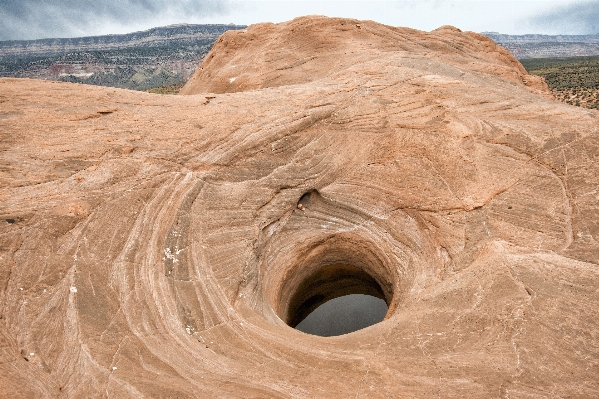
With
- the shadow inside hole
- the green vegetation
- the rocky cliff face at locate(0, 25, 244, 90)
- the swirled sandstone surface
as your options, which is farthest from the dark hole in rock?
the rocky cliff face at locate(0, 25, 244, 90)

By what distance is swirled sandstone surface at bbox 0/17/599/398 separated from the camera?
4.59 metres

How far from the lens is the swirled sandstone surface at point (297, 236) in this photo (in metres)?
4.59

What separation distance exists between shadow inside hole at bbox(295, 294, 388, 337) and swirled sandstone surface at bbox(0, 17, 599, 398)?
0.92 m

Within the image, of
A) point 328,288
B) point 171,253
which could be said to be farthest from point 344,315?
point 171,253

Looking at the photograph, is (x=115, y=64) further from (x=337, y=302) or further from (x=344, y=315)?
(x=344, y=315)

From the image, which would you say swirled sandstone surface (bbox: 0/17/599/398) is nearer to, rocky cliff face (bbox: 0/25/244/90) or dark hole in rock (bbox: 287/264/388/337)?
dark hole in rock (bbox: 287/264/388/337)

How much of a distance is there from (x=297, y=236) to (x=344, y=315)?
169 inches

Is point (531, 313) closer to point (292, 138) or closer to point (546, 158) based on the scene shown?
point (546, 158)

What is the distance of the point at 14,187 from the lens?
6.17m

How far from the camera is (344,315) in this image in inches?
465

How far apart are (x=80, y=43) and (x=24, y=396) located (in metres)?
174

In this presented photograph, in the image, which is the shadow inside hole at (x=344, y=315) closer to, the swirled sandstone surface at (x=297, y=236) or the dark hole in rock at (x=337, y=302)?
the dark hole in rock at (x=337, y=302)

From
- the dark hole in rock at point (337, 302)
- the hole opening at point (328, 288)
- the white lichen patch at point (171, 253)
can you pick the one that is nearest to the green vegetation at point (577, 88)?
the dark hole in rock at point (337, 302)

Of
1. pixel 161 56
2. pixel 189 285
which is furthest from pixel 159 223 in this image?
pixel 161 56
